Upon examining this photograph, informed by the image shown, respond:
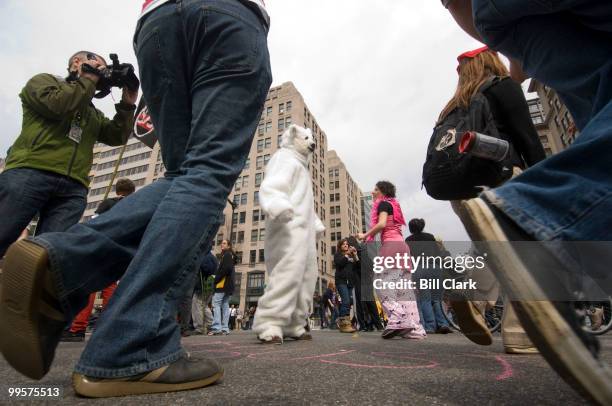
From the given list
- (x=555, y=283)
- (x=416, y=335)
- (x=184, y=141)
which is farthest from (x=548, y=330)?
(x=416, y=335)

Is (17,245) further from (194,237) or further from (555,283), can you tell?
(555,283)

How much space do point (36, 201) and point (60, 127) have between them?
0.54 m

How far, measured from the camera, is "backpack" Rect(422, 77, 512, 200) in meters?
1.69

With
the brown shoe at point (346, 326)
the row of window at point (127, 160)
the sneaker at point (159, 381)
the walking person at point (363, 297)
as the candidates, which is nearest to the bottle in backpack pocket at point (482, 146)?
the sneaker at point (159, 381)

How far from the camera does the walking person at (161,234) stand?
896mm

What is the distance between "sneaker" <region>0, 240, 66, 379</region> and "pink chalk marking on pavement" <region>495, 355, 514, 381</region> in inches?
56.3

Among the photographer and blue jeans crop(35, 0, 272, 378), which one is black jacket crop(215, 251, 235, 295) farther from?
blue jeans crop(35, 0, 272, 378)

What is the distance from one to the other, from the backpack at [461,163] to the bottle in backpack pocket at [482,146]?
138 millimetres

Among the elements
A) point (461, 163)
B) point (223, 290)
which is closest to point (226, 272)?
point (223, 290)

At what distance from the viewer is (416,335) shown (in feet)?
12.6

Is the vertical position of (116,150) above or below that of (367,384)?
above

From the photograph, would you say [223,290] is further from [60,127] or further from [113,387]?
[113,387]

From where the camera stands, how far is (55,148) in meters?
2.19

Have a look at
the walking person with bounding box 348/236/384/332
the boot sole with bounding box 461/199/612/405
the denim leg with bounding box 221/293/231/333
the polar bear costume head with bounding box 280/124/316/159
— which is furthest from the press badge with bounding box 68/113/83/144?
the walking person with bounding box 348/236/384/332
